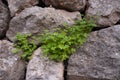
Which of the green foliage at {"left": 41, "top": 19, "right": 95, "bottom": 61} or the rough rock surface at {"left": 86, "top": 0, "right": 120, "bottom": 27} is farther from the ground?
the rough rock surface at {"left": 86, "top": 0, "right": 120, "bottom": 27}

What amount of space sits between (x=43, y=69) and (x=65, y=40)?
0.48 metres

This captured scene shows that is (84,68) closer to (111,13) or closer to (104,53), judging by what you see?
(104,53)

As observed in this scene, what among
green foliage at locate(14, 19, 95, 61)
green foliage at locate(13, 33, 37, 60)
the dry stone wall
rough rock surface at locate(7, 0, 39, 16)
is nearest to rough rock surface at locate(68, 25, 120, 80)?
the dry stone wall

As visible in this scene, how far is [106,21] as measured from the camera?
10.9ft

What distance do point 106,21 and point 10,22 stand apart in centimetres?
140

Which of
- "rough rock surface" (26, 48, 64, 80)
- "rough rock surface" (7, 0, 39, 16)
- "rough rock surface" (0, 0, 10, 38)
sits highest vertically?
"rough rock surface" (7, 0, 39, 16)

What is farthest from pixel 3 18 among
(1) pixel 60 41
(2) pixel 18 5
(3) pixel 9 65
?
(1) pixel 60 41

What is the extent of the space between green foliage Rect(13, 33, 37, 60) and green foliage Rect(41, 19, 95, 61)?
0.59ft

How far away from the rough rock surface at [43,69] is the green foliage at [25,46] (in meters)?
0.13

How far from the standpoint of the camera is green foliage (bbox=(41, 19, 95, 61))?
10.2 feet

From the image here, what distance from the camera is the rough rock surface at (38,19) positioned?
3242 mm

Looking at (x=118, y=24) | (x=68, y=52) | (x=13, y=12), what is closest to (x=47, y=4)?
(x=13, y=12)

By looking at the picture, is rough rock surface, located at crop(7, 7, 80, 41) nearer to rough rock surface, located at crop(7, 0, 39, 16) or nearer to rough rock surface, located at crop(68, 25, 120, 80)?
rough rock surface, located at crop(7, 0, 39, 16)

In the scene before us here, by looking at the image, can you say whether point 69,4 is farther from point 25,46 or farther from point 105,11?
point 25,46
